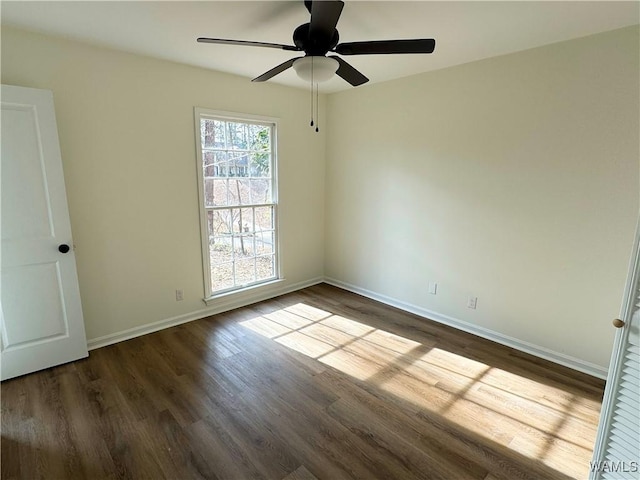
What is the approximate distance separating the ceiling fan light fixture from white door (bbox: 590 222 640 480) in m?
1.68

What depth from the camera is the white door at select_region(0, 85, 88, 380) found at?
2.25 metres

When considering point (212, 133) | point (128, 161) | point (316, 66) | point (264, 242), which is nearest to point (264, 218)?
point (264, 242)

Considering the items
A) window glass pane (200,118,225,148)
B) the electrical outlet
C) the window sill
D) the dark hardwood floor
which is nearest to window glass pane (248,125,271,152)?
window glass pane (200,118,225,148)

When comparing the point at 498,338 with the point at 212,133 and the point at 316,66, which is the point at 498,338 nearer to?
the point at 316,66

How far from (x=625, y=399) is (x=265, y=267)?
3.36m

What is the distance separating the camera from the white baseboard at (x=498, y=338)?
2575 mm

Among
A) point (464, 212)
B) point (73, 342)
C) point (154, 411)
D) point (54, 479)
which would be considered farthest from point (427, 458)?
point (73, 342)

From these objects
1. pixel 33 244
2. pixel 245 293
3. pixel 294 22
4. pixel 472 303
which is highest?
pixel 294 22

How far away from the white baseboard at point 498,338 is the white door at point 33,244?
121 inches

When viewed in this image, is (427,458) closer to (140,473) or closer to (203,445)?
(203,445)

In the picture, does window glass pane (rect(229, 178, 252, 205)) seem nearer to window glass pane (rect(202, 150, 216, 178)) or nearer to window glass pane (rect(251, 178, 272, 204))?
window glass pane (rect(251, 178, 272, 204))

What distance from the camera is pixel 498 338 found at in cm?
303

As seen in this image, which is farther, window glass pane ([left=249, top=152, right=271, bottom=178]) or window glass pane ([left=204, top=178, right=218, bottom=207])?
window glass pane ([left=249, top=152, right=271, bottom=178])

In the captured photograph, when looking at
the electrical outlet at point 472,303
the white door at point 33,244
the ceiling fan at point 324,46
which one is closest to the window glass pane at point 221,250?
the white door at point 33,244
